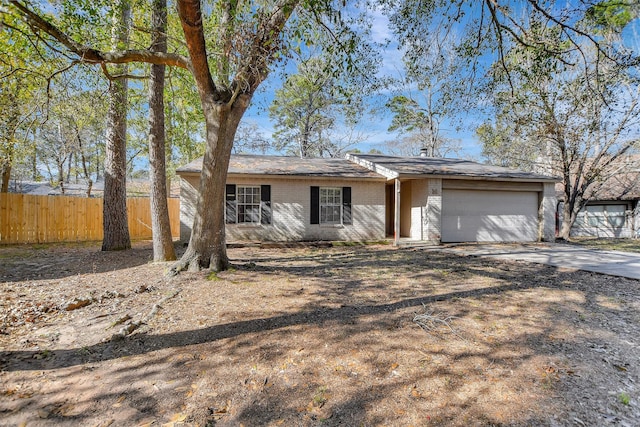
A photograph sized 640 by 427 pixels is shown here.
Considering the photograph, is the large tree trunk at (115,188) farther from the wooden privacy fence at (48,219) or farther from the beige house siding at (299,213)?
the wooden privacy fence at (48,219)

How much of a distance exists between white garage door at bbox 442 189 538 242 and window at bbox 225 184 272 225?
6671mm

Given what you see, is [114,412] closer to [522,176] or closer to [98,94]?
[98,94]

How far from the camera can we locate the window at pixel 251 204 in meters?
11.6

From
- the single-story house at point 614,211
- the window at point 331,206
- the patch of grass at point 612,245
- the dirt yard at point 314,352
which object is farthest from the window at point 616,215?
the window at point 331,206

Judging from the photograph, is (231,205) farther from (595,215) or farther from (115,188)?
(595,215)

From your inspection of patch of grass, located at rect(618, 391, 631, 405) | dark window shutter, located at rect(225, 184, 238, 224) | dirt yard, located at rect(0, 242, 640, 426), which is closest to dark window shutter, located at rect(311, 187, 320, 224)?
dark window shutter, located at rect(225, 184, 238, 224)

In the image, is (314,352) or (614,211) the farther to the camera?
(614,211)

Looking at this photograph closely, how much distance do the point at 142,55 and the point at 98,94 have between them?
269cm

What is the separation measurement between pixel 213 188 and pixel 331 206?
6880 mm

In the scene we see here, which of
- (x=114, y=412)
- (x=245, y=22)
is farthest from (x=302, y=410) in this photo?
(x=245, y=22)

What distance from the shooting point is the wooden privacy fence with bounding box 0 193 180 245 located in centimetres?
1090

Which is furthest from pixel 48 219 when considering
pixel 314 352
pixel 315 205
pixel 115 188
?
pixel 314 352

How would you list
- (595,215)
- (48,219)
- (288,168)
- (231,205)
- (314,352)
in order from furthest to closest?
1. (595,215)
2. (288,168)
3. (48,219)
4. (231,205)
5. (314,352)

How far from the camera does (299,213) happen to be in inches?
475
